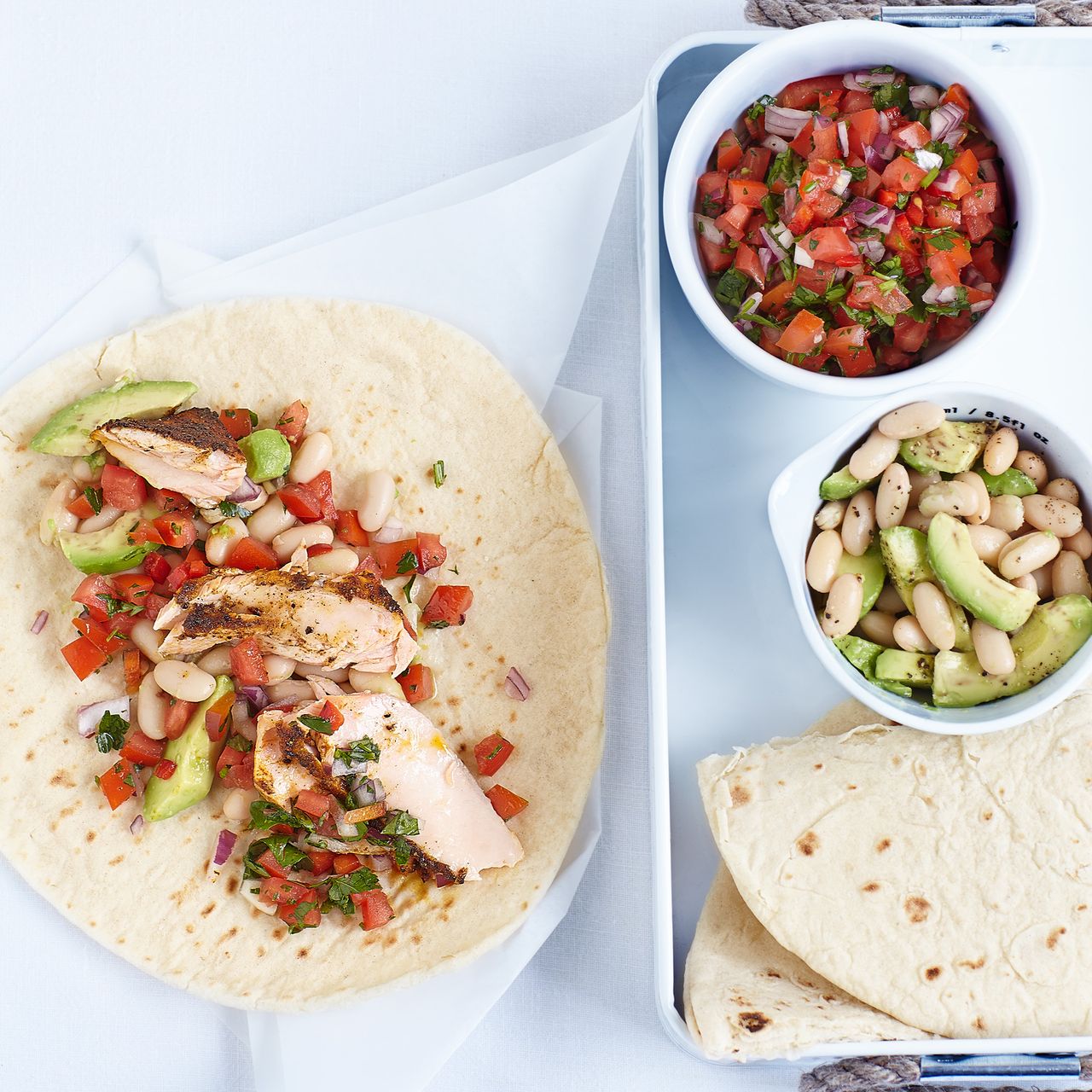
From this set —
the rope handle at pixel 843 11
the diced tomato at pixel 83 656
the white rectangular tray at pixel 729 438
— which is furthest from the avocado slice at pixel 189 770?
the rope handle at pixel 843 11

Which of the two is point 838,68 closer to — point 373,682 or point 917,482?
point 917,482

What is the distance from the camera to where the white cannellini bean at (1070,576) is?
182cm

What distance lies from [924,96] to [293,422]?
56.0 inches

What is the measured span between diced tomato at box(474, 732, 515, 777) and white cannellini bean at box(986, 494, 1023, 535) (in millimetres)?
1075

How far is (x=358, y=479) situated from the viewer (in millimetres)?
2230

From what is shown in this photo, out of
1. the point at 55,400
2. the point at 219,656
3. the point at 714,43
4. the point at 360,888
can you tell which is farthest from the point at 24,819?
the point at 714,43

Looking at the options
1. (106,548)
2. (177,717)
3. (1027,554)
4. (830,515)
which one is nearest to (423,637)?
(177,717)

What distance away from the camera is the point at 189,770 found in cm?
212

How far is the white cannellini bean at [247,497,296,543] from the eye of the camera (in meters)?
2.17

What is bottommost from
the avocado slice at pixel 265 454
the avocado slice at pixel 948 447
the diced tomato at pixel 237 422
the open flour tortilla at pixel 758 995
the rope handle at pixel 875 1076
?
the rope handle at pixel 875 1076

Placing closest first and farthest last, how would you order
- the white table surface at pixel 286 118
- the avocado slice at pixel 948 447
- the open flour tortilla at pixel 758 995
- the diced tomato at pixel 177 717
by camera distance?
the open flour tortilla at pixel 758 995 < the avocado slice at pixel 948 447 < the diced tomato at pixel 177 717 < the white table surface at pixel 286 118

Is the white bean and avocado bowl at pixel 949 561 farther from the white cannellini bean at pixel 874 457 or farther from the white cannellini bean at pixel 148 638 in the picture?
the white cannellini bean at pixel 148 638

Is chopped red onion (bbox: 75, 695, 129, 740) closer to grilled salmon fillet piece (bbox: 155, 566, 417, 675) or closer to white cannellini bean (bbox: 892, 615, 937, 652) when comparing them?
grilled salmon fillet piece (bbox: 155, 566, 417, 675)

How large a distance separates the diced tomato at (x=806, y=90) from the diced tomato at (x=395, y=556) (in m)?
1.16
